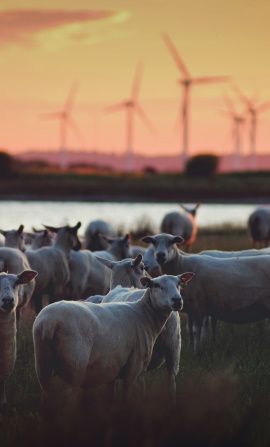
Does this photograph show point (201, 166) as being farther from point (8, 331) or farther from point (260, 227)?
point (8, 331)

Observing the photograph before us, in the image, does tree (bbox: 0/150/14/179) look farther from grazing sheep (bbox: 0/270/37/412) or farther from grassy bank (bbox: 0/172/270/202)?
grazing sheep (bbox: 0/270/37/412)

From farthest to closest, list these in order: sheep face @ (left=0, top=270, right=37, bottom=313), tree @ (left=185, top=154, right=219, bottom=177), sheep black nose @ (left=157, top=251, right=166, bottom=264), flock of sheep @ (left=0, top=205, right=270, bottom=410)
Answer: tree @ (left=185, top=154, right=219, bottom=177), sheep black nose @ (left=157, top=251, right=166, bottom=264), sheep face @ (left=0, top=270, right=37, bottom=313), flock of sheep @ (left=0, top=205, right=270, bottom=410)

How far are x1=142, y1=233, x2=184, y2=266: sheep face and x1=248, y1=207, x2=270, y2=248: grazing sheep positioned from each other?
15797 mm

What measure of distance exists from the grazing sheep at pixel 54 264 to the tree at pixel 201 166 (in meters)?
86.7

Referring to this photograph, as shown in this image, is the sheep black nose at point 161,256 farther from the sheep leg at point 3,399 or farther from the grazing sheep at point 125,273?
the sheep leg at point 3,399

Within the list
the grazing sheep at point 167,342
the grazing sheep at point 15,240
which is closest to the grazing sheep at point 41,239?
the grazing sheep at point 15,240

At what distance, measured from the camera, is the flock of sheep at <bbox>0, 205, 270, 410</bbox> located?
338 inches

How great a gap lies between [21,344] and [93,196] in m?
75.6

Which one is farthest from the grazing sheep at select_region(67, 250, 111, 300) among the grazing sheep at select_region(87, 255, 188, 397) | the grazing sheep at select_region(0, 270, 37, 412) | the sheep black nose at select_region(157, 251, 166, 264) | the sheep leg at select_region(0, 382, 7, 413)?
the sheep leg at select_region(0, 382, 7, 413)

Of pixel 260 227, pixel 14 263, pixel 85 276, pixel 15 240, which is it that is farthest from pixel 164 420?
pixel 260 227

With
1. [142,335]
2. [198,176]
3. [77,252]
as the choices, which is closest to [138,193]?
[198,176]

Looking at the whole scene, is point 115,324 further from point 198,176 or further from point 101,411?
point 198,176

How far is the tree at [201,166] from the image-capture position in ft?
339

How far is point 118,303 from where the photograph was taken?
952 centimetres
